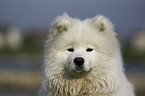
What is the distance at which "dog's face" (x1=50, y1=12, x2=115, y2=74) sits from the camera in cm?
502

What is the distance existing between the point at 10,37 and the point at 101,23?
9048 centimetres

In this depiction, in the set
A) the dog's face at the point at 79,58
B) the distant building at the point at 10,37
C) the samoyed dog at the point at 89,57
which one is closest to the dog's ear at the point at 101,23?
the samoyed dog at the point at 89,57

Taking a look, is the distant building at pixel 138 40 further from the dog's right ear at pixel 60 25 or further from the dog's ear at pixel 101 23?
the dog's right ear at pixel 60 25

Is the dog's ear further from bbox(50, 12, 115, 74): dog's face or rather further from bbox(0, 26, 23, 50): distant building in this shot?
bbox(0, 26, 23, 50): distant building

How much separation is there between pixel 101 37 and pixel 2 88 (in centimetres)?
1410

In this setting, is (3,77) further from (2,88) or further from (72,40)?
(72,40)

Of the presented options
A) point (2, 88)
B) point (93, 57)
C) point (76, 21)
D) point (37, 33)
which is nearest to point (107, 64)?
point (93, 57)

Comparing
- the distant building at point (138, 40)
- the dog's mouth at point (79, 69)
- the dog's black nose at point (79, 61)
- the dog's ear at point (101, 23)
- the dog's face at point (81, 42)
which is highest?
the distant building at point (138, 40)

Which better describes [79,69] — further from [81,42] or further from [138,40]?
[138,40]

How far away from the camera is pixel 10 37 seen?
9281cm

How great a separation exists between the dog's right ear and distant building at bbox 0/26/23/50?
80.2m

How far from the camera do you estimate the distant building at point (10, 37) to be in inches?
3398

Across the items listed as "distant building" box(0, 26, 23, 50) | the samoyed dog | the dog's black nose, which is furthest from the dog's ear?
"distant building" box(0, 26, 23, 50)

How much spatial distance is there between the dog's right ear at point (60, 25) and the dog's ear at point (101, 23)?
1.88ft
